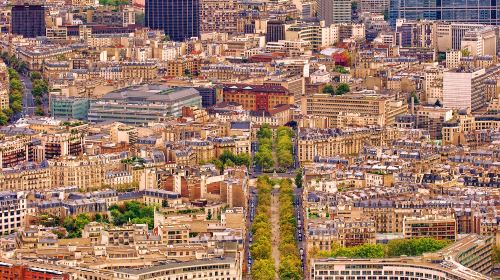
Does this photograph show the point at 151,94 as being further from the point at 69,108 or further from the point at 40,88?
the point at 40,88

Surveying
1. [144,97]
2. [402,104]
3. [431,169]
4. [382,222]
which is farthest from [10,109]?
[382,222]

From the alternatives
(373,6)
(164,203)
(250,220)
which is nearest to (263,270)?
(250,220)

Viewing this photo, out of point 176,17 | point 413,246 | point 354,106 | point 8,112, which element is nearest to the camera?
point 413,246

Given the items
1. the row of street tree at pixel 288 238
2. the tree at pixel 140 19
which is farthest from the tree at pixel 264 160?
the tree at pixel 140 19

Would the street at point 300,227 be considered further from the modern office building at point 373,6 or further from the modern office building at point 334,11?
the modern office building at point 373,6

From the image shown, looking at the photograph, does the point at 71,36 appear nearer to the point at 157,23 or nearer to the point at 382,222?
the point at 157,23

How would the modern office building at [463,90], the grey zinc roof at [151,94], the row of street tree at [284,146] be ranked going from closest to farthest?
the row of street tree at [284,146]
the grey zinc roof at [151,94]
the modern office building at [463,90]
